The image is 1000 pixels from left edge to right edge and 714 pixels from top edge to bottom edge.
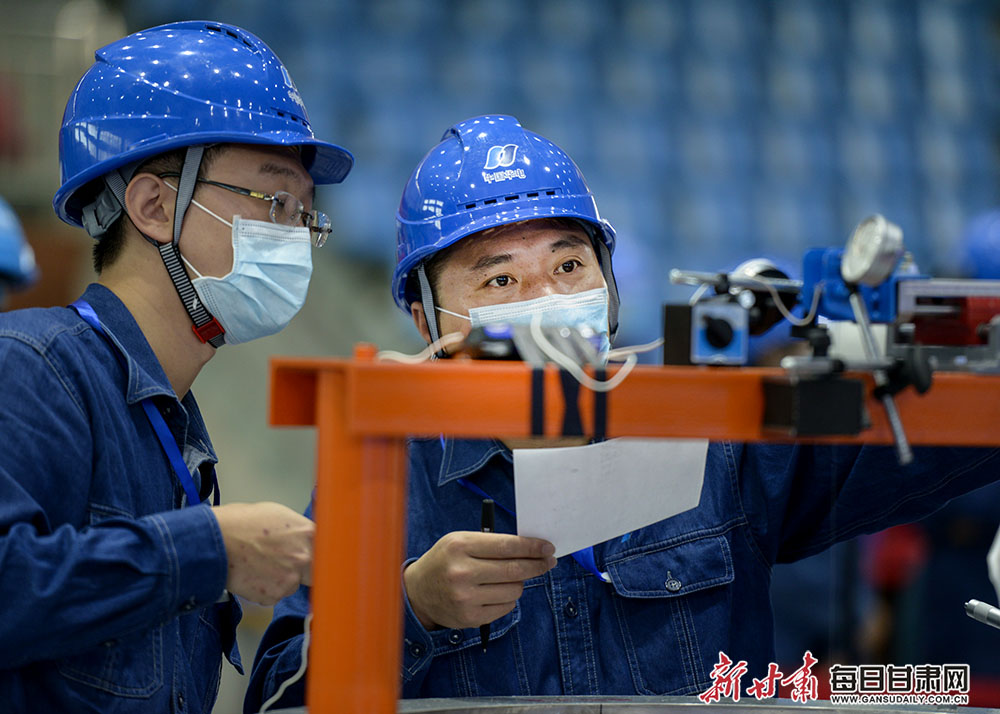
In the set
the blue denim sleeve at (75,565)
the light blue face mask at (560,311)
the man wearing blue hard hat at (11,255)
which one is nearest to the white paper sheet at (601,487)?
the blue denim sleeve at (75,565)

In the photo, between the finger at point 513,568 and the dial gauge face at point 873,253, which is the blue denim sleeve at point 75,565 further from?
the dial gauge face at point 873,253

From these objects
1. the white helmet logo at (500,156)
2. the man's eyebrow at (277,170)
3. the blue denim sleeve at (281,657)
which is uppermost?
the white helmet logo at (500,156)

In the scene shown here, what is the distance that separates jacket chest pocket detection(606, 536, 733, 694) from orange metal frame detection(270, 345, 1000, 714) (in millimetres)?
690

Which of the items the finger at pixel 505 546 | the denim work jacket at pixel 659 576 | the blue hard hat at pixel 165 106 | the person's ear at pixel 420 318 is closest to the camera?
the finger at pixel 505 546

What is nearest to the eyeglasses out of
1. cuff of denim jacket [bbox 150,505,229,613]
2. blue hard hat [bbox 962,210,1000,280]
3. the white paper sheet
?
cuff of denim jacket [bbox 150,505,229,613]

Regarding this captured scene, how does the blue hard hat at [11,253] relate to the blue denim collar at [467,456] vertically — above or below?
above

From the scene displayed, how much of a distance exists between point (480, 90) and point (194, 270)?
4.33 metres

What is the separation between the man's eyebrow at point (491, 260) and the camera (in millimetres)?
1713

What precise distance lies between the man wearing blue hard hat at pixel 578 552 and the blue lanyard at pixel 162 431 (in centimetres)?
25

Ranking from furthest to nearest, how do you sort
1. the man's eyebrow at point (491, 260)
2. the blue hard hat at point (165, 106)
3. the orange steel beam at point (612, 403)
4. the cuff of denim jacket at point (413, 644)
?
the man's eyebrow at point (491, 260) < the blue hard hat at point (165, 106) < the cuff of denim jacket at point (413, 644) < the orange steel beam at point (612, 403)

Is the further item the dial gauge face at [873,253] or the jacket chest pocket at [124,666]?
the jacket chest pocket at [124,666]

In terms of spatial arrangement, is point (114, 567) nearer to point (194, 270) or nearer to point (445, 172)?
point (194, 270)

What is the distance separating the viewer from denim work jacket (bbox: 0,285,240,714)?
1107 millimetres

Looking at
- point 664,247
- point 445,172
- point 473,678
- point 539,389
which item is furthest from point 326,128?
point 539,389
